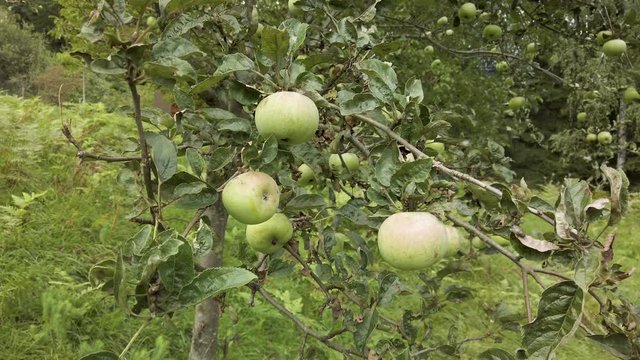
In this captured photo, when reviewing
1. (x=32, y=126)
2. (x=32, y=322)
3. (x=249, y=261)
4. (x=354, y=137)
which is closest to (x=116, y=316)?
(x=32, y=322)

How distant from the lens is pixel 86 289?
259 cm

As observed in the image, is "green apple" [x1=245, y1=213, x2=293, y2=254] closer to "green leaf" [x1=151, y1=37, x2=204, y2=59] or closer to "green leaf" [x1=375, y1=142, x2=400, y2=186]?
"green leaf" [x1=375, y1=142, x2=400, y2=186]

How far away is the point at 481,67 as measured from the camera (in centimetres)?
537

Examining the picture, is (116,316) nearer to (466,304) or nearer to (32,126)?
(32,126)

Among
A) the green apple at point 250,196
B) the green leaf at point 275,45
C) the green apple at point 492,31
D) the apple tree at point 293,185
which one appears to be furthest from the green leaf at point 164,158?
the green apple at point 492,31

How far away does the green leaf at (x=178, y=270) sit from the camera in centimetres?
70

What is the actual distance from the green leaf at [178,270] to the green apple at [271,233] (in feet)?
1.53

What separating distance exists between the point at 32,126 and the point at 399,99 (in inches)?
159

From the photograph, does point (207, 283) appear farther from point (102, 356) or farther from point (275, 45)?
point (275, 45)

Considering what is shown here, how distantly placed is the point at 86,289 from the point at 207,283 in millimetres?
2179

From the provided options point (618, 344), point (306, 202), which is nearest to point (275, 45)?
point (306, 202)

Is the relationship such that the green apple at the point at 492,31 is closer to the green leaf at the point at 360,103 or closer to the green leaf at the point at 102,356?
the green leaf at the point at 360,103

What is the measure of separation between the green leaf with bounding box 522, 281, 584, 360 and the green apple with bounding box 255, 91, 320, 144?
1.56 feet

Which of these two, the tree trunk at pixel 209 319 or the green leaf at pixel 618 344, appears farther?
the tree trunk at pixel 209 319
